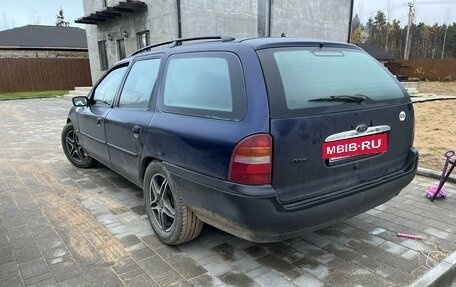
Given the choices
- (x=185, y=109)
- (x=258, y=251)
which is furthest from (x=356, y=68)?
(x=258, y=251)

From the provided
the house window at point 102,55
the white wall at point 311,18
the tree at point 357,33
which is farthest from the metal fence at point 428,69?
the tree at point 357,33

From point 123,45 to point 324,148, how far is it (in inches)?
615

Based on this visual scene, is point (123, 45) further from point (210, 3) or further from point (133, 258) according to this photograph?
point (133, 258)

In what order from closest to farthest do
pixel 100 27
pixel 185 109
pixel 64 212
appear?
pixel 185 109 < pixel 64 212 < pixel 100 27

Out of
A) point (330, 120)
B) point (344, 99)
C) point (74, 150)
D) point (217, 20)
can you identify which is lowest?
point (74, 150)

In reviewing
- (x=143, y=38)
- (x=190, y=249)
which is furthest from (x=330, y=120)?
(x=143, y=38)

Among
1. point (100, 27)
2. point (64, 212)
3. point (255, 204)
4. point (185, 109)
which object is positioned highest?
point (100, 27)

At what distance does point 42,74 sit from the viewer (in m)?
23.4

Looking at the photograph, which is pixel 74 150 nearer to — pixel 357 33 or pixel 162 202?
pixel 162 202

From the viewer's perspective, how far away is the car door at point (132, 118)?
3.20 meters

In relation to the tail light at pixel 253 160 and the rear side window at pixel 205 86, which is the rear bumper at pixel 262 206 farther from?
the rear side window at pixel 205 86

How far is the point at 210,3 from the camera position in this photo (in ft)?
43.4

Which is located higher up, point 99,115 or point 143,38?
point 143,38

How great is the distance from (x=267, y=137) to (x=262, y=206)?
425mm
